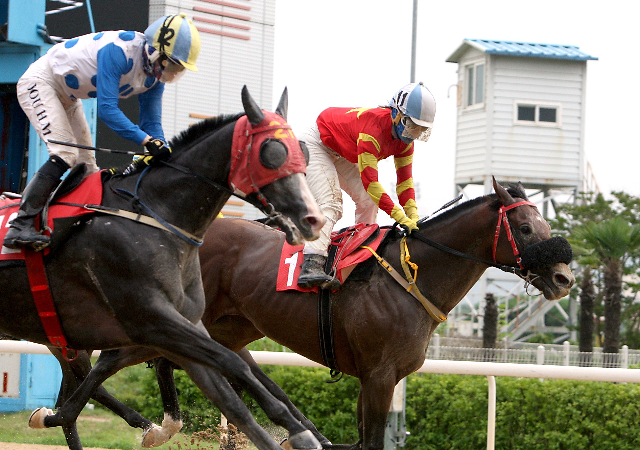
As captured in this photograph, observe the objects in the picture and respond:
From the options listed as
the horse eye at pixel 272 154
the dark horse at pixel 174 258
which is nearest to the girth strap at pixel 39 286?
the dark horse at pixel 174 258

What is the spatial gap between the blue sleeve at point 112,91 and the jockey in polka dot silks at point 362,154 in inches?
57.9

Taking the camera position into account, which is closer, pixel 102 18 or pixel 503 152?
pixel 102 18

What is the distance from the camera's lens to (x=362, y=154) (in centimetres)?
447

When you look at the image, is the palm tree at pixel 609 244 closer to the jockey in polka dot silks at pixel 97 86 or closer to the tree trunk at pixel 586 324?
the tree trunk at pixel 586 324

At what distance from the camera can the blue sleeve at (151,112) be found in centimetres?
379

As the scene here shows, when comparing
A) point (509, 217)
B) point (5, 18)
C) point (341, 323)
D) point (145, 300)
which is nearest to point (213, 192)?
point (145, 300)

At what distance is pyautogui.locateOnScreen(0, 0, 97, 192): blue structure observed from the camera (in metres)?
7.13

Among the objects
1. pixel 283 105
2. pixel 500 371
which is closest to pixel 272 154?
pixel 283 105

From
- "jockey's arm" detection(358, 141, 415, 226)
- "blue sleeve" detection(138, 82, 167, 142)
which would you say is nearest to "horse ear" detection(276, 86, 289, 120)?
"blue sleeve" detection(138, 82, 167, 142)

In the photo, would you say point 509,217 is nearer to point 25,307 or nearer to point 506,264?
point 506,264

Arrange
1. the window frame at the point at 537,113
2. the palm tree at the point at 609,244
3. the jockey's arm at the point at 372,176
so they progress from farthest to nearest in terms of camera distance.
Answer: the window frame at the point at 537,113
the palm tree at the point at 609,244
the jockey's arm at the point at 372,176

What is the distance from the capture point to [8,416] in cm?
742

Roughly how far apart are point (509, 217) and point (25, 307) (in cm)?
265

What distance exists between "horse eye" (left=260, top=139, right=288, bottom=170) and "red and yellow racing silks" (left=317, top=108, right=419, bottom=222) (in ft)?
4.74
